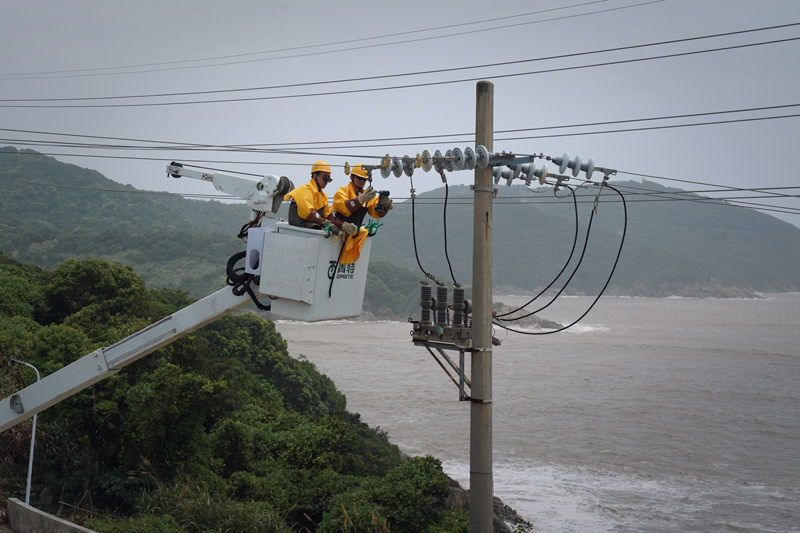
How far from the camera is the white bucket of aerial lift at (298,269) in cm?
823

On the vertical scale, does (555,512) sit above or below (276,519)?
below

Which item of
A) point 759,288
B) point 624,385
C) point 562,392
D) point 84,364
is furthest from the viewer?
point 759,288

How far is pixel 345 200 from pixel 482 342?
3.33 metres

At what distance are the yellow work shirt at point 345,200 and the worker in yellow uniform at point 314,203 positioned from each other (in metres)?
0.16

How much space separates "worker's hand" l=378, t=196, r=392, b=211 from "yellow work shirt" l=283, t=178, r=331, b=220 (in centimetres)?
71

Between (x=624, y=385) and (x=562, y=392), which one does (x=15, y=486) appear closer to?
(x=562, y=392)

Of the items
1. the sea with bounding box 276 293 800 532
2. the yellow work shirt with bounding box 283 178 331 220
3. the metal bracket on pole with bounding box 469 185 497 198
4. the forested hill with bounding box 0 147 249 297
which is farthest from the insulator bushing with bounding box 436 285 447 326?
the forested hill with bounding box 0 147 249 297

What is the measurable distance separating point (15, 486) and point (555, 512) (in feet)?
63.7

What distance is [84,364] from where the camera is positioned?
944cm

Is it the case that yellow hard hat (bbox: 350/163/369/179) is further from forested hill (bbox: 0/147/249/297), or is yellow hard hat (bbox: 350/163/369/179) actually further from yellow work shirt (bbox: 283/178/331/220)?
forested hill (bbox: 0/147/249/297)

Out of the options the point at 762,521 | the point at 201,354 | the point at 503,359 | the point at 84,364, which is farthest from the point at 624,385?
the point at 84,364

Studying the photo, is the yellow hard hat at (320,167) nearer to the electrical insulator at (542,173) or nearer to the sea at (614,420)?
the electrical insulator at (542,173)

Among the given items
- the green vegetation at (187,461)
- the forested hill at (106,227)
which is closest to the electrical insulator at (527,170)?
the green vegetation at (187,461)

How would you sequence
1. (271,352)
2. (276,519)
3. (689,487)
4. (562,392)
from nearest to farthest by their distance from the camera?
(276,519) < (689,487) < (271,352) < (562,392)
